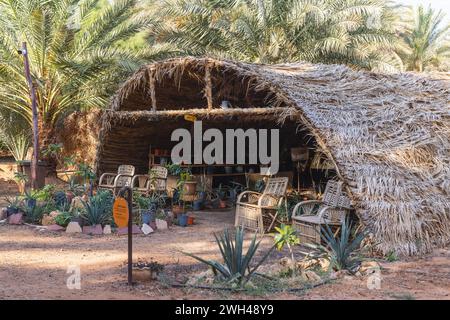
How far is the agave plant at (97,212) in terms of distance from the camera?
774cm

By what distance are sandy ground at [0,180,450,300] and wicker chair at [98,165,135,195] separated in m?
2.35

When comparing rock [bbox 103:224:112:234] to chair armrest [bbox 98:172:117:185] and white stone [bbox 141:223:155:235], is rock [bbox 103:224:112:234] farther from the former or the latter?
chair armrest [bbox 98:172:117:185]

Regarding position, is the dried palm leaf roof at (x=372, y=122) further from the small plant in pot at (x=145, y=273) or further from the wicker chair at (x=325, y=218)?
the small plant in pot at (x=145, y=273)

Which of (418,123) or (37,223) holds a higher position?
(418,123)

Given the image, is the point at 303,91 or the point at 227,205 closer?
the point at 303,91

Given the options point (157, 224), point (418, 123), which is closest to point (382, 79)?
point (418, 123)

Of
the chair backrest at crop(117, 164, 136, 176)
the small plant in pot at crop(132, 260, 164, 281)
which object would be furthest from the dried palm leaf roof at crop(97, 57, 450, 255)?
the small plant in pot at crop(132, 260, 164, 281)

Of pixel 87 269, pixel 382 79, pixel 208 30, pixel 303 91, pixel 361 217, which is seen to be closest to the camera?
pixel 87 269

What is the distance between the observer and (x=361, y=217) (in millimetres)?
6297

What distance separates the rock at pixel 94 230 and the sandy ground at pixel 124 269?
0.19 meters

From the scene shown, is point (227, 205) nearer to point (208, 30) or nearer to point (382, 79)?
point (382, 79)

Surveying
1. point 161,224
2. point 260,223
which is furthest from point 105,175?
point 260,223

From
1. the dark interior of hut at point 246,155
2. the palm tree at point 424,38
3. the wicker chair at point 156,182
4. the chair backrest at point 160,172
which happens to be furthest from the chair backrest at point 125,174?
the palm tree at point 424,38

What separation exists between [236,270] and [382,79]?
18.7 feet
